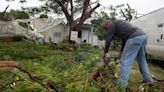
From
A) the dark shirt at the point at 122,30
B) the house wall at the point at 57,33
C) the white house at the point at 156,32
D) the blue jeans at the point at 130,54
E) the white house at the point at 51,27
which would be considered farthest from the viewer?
the house wall at the point at 57,33

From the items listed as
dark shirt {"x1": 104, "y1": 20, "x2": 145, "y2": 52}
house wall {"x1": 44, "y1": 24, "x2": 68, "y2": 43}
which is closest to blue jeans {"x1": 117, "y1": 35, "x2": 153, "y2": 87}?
dark shirt {"x1": 104, "y1": 20, "x2": 145, "y2": 52}

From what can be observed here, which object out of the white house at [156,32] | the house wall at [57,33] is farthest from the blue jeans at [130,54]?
the house wall at [57,33]

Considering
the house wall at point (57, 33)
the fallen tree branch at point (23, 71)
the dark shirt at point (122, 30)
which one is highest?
the dark shirt at point (122, 30)

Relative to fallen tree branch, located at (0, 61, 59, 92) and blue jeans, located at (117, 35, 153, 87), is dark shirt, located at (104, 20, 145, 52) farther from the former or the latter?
fallen tree branch, located at (0, 61, 59, 92)

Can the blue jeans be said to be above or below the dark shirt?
below

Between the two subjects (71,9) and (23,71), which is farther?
(71,9)

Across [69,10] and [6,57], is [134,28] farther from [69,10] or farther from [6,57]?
[69,10]

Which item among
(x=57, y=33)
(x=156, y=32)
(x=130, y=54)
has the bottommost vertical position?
(x=57, y=33)

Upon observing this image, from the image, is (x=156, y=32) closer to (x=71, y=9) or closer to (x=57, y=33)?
(x=71, y=9)

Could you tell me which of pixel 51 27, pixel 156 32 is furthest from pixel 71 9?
pixel 156 32

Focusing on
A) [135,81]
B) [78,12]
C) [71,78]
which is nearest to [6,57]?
[135,81]

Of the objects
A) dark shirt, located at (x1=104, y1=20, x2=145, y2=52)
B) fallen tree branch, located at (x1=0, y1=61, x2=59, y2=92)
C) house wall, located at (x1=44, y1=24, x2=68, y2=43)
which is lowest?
house wall, located at (x1=44, y1=24, x2=68, y2=43)

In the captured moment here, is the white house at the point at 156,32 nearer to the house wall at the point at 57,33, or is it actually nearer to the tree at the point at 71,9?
the tree at the point at 71,9

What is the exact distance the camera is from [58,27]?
40.6m
